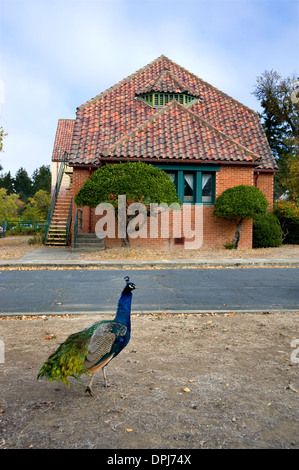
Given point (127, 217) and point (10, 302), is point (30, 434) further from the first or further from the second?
point (127, 217)

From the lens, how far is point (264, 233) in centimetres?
2105

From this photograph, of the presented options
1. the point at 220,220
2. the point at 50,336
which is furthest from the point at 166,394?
the point at 220,220

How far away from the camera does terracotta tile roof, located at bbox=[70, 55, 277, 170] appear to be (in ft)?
67.6

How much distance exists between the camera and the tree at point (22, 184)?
97.2 meters

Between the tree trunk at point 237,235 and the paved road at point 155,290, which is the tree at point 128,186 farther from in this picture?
the paved road at point 155,290

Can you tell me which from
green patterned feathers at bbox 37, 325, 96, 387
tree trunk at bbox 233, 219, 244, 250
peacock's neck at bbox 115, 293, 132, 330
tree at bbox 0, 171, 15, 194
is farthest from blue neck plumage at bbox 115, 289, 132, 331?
tree at bbox 0, 171, 15, 194

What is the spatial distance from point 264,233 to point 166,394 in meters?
17.7

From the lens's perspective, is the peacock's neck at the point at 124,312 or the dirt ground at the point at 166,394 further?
the peacock's neck at the point at 124,312

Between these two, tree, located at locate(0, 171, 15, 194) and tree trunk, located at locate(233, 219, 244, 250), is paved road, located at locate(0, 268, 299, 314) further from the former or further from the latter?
tree, located at locate(0, 171, 15, 194)

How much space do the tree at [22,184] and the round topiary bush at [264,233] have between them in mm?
82503

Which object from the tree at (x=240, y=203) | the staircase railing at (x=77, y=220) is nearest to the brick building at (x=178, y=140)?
the staircase railing at (x=77, y=220)

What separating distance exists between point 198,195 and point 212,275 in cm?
868

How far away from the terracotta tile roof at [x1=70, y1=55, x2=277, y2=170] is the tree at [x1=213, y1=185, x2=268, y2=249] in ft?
5.98

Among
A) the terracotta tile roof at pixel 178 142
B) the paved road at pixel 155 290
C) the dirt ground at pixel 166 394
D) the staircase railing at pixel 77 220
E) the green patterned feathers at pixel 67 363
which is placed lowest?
the dirt ground at pixel 166 394
